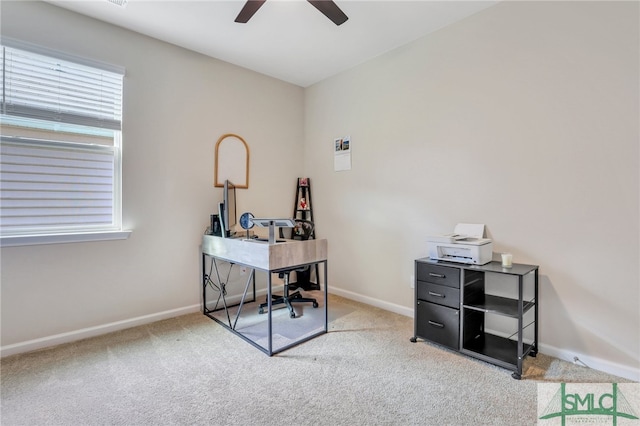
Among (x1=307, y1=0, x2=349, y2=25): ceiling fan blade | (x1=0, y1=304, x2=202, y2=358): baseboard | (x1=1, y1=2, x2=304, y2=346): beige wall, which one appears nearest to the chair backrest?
(x1=1, y1=2, x2=304, y2=346): beige wall

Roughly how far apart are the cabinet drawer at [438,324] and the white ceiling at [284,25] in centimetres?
237

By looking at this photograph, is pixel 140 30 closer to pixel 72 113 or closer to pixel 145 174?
pixel 72 113

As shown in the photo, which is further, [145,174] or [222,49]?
[222,49]

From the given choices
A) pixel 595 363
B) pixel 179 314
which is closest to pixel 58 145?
pixel 179 314

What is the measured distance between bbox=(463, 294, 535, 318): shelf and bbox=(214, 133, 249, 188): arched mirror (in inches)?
101

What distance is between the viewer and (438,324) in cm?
232

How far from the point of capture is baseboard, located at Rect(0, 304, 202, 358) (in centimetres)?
224

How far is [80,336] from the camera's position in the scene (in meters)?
2.48

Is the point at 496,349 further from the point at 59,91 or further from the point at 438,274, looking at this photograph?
the point at 59,91

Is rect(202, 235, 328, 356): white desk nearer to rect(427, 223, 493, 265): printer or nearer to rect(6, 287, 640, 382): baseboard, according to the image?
rect(6, 287, 640, 382): baseboard

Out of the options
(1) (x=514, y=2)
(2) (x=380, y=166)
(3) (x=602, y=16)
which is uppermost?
(1) (x=514, y=2)

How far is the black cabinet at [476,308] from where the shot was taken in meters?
2.14

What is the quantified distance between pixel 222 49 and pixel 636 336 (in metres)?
3.98

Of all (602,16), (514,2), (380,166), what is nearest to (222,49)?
(380,166)
